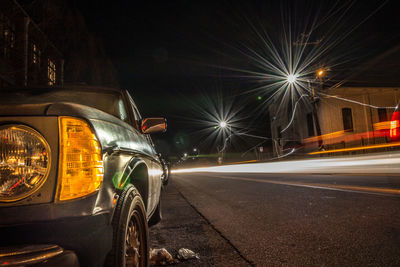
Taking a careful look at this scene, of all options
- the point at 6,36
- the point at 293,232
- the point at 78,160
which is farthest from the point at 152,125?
the point at 6,36

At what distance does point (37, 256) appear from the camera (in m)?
0.97

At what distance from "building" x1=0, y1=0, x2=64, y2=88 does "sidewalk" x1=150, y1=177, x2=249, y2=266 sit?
11.0 m

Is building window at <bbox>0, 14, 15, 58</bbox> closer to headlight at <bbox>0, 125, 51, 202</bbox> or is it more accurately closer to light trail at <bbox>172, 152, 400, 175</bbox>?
headlight at <bbox>0, 125, 51, 202</bbox>

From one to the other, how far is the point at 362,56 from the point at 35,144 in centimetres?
3775

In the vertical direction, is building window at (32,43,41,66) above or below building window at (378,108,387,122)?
above

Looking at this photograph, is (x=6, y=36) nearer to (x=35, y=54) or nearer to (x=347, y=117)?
(x=35, y=54)

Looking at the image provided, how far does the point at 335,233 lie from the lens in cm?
292

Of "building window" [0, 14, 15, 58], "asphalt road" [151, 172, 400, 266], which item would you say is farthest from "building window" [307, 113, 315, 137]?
"building window" [0, 14, 15, 58]

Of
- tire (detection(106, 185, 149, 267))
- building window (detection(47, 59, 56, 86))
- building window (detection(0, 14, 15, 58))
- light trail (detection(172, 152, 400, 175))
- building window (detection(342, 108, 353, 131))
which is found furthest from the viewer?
building window (detection(342, 108, 353, 131))

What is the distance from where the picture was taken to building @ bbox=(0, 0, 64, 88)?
13.3m

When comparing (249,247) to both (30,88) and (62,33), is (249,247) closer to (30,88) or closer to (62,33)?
(30,88)

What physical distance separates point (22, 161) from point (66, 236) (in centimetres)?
40

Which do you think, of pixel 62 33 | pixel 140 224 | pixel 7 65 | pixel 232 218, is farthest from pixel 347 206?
pixel 62 33

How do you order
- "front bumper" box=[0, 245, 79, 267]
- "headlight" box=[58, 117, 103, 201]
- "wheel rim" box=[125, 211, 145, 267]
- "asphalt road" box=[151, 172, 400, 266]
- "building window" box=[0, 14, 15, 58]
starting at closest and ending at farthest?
"front bumper" box=[0, 245, 79, 267] < "headlight" box=[58, 117, 103, 201] < "wheel rim" box=[125, 211, 145, 267] < "asphalt road" box=[151, 172, 400, 266] < "building window" box=[0, 14, 15, 58]
